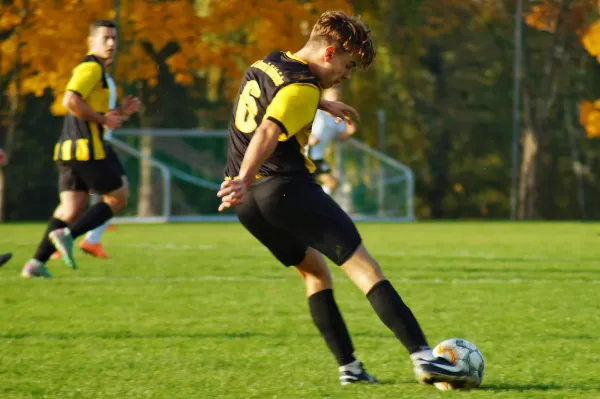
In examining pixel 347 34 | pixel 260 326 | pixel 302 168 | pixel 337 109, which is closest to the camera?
pixel 347 34

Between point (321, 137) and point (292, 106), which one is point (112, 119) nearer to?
point (292, 106)

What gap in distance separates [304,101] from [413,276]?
6307 mm

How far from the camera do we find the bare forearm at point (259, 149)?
15.7 feet

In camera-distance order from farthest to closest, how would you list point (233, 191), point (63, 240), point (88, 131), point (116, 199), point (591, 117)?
point (591, 117)
point (116, 199)
point (88, 131)
point (63, 240)
point (233, 191)

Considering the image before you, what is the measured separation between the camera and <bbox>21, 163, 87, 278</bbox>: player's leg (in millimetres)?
10398

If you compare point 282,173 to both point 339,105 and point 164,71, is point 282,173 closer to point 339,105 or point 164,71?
point 339,105

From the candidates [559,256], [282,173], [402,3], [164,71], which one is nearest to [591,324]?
[282,173]

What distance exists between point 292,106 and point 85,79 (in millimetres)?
5505

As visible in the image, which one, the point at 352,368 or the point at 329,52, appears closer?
the point at 329,52

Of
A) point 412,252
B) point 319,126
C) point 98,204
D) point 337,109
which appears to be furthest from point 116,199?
point 319,126

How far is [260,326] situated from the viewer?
737 cm

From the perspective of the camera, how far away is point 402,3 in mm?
34438

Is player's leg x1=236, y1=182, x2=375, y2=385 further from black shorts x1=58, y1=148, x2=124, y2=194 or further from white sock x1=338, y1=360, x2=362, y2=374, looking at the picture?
black shorts x1=58, y1=148, x2=124, y2=194

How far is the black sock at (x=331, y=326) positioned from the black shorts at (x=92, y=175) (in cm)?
526
